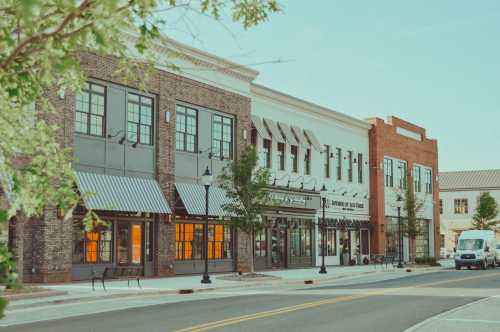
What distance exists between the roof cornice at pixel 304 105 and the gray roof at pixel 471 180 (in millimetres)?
35147

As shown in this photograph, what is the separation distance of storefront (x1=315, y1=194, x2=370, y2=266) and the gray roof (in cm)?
3511

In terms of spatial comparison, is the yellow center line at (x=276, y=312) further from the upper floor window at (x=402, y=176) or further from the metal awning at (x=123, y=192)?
the upper floor window at (x=402, y=176)

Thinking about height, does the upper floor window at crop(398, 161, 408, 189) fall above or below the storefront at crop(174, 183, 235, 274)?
above

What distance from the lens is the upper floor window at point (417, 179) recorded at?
57375 millimetres

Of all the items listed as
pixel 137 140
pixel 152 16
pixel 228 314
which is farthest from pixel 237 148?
pixel 152 16

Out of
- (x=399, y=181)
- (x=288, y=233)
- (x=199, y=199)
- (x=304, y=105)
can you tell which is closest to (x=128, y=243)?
(x=199, y=199)

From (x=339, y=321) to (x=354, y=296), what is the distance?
266 inches

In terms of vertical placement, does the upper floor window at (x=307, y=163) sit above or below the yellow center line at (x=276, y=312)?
above

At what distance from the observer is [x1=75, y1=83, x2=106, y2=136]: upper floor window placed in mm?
26922

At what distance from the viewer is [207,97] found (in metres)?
33.6

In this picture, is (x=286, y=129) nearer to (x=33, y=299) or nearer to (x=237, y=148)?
(x=237, y=148)

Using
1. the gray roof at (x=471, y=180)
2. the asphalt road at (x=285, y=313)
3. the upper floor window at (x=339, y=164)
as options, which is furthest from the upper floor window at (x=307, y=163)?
the gray roof at (x=471, y=180)

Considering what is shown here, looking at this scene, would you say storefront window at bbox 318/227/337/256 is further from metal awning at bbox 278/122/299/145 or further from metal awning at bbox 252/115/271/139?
metal awning at bbox 252/115/271/139

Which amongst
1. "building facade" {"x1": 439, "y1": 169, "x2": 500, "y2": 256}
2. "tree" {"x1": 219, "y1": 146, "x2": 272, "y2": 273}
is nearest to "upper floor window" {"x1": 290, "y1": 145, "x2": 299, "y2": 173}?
"tree" {"x1": 219, "y1": 146, "x2": 272, "y2": 273}
